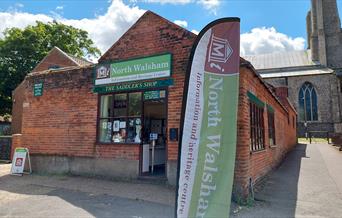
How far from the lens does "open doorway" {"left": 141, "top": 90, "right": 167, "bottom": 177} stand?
28.7 ft

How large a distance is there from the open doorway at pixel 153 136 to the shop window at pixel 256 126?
262 centimetres

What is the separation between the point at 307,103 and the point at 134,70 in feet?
131

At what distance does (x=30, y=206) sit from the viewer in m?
6.19

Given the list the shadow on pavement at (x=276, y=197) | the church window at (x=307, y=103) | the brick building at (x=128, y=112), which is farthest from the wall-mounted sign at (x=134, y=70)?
the church window at (x=307, y=103)

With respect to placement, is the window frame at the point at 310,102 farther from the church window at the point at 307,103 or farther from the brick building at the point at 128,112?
the brick building at the point at 128,112

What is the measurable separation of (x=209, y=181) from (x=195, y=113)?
3.88 ft

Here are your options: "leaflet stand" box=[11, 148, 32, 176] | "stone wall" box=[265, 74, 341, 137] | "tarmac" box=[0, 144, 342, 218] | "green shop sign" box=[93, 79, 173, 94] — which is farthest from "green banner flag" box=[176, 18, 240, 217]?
"stone wall" box=[265, 74, 341, 137]

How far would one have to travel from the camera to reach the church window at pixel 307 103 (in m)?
41.9

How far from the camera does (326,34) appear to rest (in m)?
48.5

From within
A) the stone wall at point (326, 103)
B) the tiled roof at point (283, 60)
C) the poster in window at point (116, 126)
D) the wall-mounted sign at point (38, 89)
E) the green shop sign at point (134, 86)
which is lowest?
the poster in window at point (116, 126)

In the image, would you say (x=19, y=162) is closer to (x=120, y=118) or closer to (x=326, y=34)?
(x=120, y=118)

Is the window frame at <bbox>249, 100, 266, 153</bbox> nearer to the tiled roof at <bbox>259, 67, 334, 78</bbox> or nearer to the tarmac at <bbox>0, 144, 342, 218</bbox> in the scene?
the tarmac at <bbox>0, 144, 342, 218</bbox>

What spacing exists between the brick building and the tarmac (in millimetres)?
594

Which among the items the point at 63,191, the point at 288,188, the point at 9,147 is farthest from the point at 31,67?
the point at 288,188
